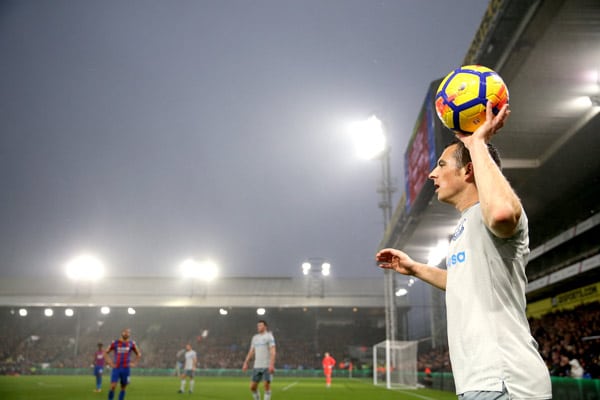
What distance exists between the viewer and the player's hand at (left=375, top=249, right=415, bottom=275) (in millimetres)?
3037

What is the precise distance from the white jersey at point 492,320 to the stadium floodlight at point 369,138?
22351 mm

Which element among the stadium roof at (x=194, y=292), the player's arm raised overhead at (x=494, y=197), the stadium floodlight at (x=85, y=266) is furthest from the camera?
the stadium roof at (x=194, y=292)

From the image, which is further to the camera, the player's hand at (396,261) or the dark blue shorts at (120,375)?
the dark blue shorts at (120,375)

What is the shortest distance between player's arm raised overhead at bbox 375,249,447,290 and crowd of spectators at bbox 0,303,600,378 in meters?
44.1

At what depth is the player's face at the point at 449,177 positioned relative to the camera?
2486mm

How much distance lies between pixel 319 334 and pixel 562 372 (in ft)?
120

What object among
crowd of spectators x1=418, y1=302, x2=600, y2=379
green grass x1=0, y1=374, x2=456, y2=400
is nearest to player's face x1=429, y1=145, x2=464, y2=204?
crowd of spectators x1=418, y1=302, x2=600, y2=379

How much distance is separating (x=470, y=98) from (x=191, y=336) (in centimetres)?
5148

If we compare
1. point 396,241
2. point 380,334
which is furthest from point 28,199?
point 396,241

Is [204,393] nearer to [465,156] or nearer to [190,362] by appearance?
[190,362]

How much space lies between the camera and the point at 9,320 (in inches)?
1939

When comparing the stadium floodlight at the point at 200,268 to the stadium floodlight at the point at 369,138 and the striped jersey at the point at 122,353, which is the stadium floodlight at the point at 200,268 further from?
the striped jersey at the point at 122,353

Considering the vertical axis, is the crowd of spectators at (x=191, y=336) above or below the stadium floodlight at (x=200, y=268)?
below

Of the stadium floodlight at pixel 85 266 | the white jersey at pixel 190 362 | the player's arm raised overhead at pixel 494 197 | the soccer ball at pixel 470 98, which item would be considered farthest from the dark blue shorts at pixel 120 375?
the stadium floodlight at pixel 85 266
